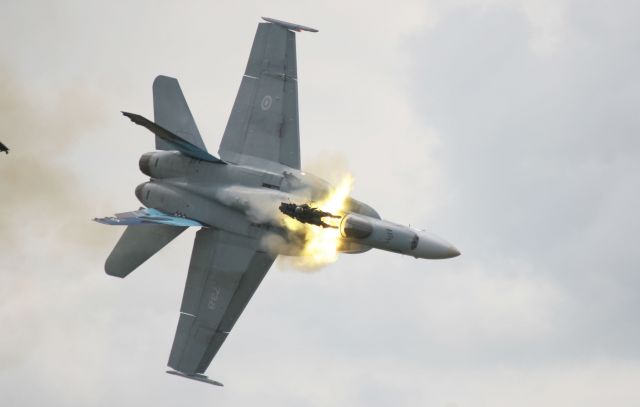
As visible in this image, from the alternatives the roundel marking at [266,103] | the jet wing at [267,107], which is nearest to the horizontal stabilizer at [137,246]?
the jet wing at [267,107]

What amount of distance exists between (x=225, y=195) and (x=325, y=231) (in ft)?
13.3

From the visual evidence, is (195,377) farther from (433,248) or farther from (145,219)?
(433,248)

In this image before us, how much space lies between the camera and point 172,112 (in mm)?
53719

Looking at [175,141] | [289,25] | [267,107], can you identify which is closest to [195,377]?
[175,141]

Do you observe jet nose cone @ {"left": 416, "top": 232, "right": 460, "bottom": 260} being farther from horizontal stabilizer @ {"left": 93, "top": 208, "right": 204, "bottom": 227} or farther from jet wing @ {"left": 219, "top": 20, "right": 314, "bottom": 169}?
horizontal stabilizer @ {"left": 93, "top": 208, "right": 204, "bottom": 227}

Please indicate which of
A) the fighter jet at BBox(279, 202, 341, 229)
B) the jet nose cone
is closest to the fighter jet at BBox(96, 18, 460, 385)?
the fighter jet at BBox(279, 202, 341, 229)

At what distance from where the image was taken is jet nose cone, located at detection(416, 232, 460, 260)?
4888cm

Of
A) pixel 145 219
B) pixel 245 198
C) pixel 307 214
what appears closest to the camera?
pixel 307 214

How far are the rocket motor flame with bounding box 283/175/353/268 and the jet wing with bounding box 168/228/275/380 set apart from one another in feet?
6.44

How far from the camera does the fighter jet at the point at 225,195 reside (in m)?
50.8

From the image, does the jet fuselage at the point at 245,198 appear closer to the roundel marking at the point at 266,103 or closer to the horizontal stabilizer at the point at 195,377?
the roundel marking at the point at 266,103

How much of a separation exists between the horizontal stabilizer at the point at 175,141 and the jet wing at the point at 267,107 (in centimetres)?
135

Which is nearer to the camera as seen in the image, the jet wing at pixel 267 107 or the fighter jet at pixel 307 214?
the fighter jet at pixel 307 214

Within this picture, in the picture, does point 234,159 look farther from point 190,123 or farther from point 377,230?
point 377,230
